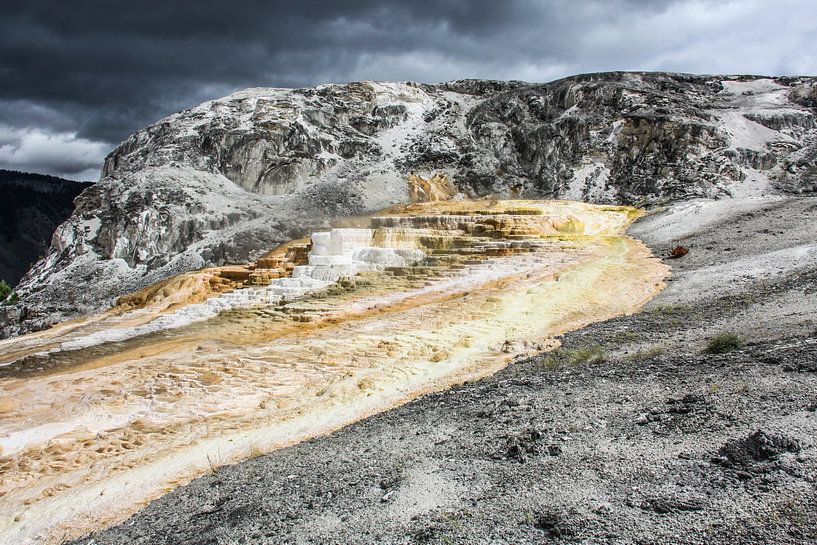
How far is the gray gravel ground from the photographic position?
3.25 metres

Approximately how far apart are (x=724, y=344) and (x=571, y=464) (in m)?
3.75

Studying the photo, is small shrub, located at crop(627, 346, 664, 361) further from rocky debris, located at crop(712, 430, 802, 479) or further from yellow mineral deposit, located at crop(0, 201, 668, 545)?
rocky debris, located at crop(712, 430, 802, 479)

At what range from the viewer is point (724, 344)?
21.9 feet

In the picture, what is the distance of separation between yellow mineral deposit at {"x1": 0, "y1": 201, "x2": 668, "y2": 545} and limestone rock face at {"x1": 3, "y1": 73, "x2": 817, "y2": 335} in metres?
14.4

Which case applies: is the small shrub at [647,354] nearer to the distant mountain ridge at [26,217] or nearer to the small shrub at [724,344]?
the small shrub at [724,344]

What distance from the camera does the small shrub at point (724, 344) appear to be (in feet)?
21.7

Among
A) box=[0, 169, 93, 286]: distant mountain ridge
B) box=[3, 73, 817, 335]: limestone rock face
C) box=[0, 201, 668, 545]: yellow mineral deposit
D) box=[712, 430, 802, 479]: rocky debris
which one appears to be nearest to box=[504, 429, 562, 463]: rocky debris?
box=[712, 430, 802, 479]: rocky debris

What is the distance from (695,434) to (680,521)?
1338 mm

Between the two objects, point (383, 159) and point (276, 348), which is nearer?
point (276, 348)

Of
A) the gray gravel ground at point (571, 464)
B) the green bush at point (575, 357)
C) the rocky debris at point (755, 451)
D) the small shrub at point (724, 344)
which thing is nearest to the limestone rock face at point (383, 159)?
the green bush at point (575, 357)

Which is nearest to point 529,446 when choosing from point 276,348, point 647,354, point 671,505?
point 671,505

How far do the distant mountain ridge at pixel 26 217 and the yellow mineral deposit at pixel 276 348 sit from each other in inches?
2887

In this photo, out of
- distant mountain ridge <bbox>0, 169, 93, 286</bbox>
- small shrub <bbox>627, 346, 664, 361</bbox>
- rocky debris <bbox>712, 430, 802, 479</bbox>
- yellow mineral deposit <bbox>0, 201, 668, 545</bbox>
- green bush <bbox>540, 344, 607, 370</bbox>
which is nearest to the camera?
rocky debris <bbox>712, 430, 802, 479</bbox>

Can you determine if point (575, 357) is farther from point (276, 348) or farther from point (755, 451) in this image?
point (276, 348)
